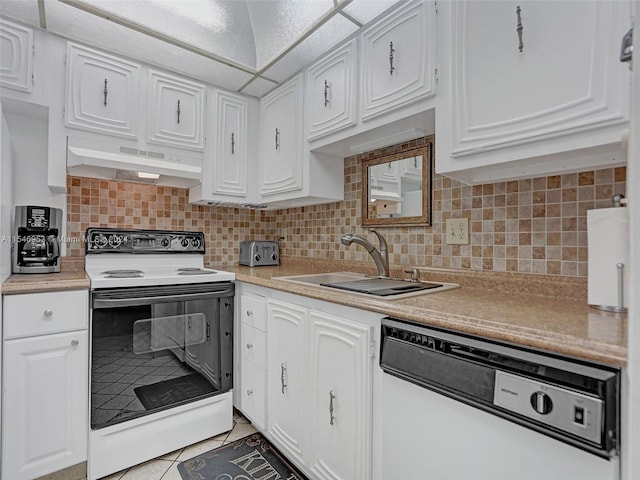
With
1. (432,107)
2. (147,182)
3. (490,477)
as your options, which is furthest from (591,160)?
(147,182)

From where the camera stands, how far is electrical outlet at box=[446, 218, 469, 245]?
5.04 ft

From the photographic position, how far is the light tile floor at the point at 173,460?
1537mm

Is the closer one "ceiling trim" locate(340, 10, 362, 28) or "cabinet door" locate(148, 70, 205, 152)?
"ceiling trim" locate(340, 10, 362, 28)

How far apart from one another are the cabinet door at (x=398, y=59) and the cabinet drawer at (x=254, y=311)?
109 cm

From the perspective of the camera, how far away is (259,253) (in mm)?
2502

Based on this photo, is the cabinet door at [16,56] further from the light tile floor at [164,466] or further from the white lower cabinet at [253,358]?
the light tile floor at [164,466]

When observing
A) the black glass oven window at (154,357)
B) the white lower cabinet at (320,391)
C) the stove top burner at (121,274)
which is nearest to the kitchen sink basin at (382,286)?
the white lower cabinet at (320,391)

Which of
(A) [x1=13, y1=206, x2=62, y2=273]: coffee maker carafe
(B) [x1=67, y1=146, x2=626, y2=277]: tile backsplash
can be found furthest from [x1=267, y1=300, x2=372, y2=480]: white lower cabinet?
(A) [x1=13, y1=206, x2=62, y2=273]: coffee maker carafe

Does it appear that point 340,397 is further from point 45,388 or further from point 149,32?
point 149,32

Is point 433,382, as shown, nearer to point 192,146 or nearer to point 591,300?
point 591,300

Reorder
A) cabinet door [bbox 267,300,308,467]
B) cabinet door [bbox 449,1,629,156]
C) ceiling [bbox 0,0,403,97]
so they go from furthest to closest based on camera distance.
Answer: ceiling [bbox 0,0,403,97] → cabinet door [bbox 267,300,308,467] → cabinet door [bbox 449,1,629,156]

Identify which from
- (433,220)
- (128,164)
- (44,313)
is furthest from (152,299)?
(433,220)

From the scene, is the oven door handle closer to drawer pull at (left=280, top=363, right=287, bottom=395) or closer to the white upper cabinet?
drawer pull at (left=280, top=363, right=287, bottom=395)

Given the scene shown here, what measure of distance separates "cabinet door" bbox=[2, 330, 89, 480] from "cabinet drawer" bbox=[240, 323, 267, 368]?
0.74 m
